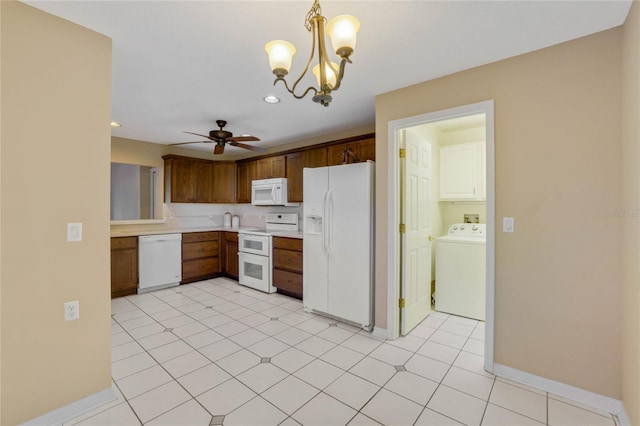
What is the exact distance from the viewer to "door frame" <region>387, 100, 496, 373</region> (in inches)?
87.7

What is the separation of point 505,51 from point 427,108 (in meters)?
0.66

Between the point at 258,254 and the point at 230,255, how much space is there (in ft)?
2.90

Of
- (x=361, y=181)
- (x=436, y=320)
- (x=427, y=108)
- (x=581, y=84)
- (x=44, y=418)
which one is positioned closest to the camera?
(x=44, y=418)

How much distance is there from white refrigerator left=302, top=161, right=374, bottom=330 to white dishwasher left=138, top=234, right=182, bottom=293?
2.39 meters

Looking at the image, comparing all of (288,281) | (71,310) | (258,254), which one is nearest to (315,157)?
(258,254)

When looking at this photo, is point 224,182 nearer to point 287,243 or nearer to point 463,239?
point 287,243

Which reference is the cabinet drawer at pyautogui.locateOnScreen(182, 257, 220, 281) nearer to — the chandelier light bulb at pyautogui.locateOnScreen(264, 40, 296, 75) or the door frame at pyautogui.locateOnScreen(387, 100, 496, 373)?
the door frame at pyautogui.locateOnScreen(387, 100, 496, 373)

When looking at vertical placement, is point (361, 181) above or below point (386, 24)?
below

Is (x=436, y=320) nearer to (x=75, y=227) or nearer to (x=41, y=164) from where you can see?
(x=75, y=227)

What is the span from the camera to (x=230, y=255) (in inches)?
199

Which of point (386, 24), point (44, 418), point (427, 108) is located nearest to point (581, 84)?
point (427, 108)

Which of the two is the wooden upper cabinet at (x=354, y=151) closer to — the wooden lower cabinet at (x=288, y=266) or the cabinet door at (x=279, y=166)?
the cabinet door at (x=279, y=166)

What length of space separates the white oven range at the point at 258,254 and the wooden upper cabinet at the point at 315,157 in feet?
3.37

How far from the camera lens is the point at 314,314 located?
137 inches
